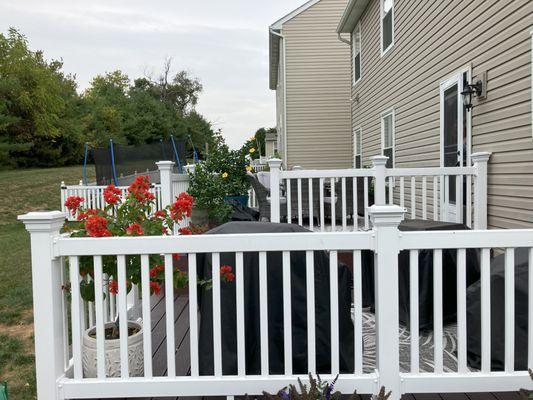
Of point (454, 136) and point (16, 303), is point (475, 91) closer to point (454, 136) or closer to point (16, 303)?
point (454, 136)

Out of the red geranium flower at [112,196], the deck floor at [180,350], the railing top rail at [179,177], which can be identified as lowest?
the deck floor at [180,350]

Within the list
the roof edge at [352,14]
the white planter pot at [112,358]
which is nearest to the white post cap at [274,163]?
the white planter pot at [112,358]

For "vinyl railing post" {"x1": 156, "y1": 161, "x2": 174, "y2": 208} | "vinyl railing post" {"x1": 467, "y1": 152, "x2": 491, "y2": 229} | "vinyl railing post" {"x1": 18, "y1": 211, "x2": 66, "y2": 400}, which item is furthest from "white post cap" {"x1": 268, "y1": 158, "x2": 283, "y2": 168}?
"vinyl railing post" {"x1": 18, "y1": 211, "x2": 66, "y2": 400}

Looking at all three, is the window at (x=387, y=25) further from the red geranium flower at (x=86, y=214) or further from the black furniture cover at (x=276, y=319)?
the red geranium flower at (x=86, y=214)

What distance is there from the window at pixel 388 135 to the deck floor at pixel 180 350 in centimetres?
556

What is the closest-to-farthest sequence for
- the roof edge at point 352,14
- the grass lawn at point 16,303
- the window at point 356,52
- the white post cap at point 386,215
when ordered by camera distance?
the white post cap at point 386,215, the grass lawn at point 16,303, the roof edge at point 352,14, the window at point 356,52

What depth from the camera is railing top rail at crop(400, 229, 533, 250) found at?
2.00m

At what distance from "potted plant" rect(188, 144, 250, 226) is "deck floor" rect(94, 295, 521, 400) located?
3.31 m

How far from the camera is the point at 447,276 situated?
129 inches

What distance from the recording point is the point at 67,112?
28.9 metres

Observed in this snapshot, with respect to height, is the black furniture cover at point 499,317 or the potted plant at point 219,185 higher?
the potted plant at point 219,185

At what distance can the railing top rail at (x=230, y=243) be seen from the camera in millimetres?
2039

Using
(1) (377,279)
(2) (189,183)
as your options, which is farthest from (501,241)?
(2) (189,183)

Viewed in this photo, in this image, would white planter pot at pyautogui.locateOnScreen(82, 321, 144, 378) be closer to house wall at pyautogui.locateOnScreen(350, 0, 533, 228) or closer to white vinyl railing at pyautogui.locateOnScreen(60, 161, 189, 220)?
white vinyl railing at pyautogui.locateOnScreen(60, 161, 189, 220)
